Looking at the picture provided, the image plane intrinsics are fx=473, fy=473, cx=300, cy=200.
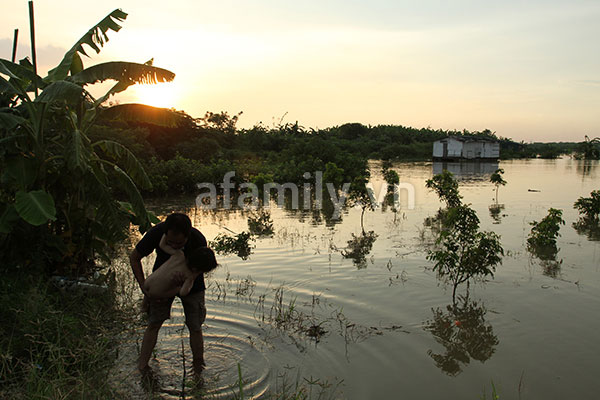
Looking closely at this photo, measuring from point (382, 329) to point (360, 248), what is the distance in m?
4.67

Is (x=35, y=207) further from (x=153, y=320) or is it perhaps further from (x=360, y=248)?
(x=360, y=248)

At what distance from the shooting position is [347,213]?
52.5ft

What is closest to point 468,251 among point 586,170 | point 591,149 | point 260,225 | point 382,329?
point 382,329

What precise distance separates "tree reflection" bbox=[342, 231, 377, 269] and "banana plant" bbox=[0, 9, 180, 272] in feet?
14.4

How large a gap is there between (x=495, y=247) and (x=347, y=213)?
894 centimetres

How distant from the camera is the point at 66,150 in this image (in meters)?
6.16

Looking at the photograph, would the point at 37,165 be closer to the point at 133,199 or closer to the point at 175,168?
the point at 133,199

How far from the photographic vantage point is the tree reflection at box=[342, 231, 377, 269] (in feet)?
31.7

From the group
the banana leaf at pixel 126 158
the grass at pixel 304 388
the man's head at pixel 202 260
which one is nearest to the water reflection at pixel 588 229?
the grass at pixel 304 388

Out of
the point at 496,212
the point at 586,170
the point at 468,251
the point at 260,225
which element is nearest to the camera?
the point at 468,251

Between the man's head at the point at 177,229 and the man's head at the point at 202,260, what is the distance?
0.17 metres

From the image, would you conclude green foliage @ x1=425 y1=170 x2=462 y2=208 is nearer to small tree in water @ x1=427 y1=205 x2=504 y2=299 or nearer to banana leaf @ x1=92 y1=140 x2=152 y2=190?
small tree in water @ x1=427 y1=205 x2=504 y2=299

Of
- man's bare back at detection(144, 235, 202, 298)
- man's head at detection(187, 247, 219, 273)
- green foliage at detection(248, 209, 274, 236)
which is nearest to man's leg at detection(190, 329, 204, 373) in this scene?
man's bare back at detection(144, 235, 202, 298)

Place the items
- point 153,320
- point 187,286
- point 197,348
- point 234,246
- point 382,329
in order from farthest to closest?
point 234,246 < point 382,329 < point 197,348 < point 153,320 < point 187,286
